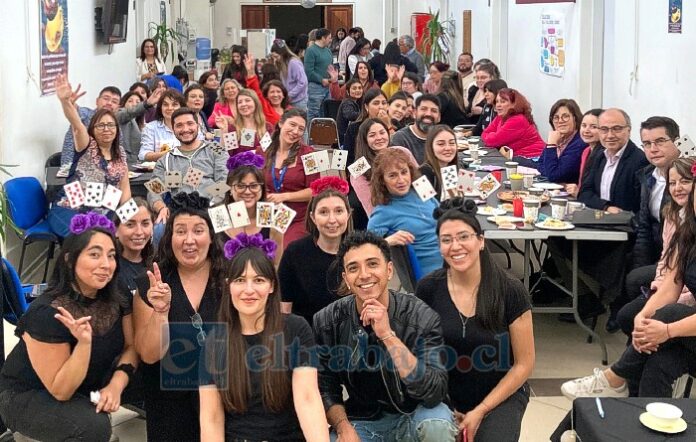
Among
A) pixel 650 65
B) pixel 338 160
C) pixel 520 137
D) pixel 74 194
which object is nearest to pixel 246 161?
pixel 338 160

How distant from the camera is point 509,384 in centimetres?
333

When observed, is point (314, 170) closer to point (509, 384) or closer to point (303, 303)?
point (303, 303)

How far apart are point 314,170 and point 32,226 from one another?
2159 millimetres

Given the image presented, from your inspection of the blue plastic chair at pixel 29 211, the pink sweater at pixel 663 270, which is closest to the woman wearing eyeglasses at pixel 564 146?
the pink sweater at pixel 663 270

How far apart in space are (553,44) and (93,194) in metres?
6.88

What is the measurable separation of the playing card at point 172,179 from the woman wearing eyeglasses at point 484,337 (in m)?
2.37

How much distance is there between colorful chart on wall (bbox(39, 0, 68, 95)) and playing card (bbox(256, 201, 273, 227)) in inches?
146

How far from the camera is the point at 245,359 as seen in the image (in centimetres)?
304

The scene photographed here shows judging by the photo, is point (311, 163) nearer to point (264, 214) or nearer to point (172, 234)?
point (264, 214)

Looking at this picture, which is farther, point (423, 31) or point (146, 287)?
point (423, 31)

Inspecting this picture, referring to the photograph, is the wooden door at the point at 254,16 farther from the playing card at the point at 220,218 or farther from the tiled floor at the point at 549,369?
the playing card at the point at 220,218

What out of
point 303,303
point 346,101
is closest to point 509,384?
point 303,303

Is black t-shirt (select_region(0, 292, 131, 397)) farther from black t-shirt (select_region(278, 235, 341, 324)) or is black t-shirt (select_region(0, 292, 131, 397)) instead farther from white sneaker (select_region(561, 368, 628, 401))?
white sneaker (select_region(561, 368, 628, 401))

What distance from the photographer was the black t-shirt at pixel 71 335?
10.6 ft
